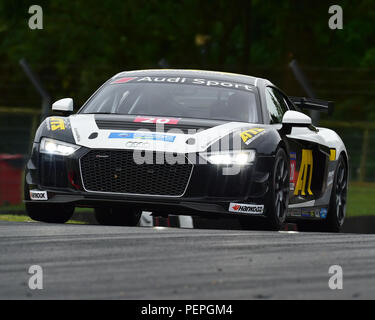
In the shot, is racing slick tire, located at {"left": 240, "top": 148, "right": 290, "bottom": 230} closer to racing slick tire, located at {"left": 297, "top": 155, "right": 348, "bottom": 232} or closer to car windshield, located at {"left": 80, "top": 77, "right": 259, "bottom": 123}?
car windshield, located at {"left": 80, "top": 77, "right": 259, "bottom": 123}

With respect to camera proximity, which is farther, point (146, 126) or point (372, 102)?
point (372, 102)

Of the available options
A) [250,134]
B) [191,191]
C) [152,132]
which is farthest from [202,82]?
[191,191]

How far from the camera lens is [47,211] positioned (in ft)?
35.6

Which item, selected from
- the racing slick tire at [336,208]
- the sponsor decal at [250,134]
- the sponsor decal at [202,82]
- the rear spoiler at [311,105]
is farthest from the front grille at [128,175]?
the rear spoiler at [311,105]

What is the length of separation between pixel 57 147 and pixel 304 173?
2.62 m

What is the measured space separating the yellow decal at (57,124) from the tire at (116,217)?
2.08 meters

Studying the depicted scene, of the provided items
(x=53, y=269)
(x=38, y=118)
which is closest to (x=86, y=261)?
(x=53, y=269)

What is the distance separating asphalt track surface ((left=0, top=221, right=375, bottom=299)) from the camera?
6816 mm

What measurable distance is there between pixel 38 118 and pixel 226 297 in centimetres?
1358

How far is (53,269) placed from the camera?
24.8 feet

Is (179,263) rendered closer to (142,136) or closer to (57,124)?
(142,136)

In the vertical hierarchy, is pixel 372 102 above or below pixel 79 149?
below

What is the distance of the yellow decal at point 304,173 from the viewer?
11.7 m

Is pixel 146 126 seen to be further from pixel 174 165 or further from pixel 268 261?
pixel 268 261
